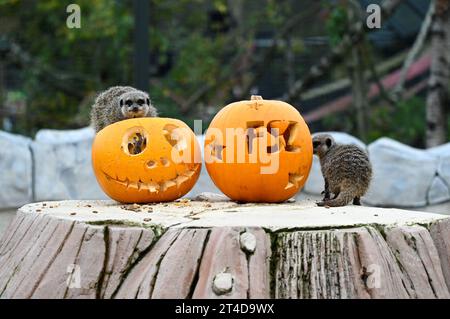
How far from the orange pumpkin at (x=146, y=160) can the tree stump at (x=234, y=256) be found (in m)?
0.40

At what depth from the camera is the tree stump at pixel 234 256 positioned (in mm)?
2783

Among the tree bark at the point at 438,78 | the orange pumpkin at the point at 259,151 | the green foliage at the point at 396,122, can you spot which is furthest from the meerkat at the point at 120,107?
the green foliage at the point at 396,122

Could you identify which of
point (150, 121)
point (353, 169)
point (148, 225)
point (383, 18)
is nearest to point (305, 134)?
point (353, 169)

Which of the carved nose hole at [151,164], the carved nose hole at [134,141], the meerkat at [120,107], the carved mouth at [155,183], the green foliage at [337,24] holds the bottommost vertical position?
the carved mouth at [155,183]

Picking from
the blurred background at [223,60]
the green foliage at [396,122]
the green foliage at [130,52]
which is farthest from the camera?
the green foliage at [130,52]

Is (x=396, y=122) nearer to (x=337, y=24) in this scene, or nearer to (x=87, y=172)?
(x=337, y=24)

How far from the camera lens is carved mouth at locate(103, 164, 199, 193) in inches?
140

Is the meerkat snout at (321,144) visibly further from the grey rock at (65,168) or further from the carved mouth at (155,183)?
the grey rock at (65,168)

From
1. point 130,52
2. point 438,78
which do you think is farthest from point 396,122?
point 130,52

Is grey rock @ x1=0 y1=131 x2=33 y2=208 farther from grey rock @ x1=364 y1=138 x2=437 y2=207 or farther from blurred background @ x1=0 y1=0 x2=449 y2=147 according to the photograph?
grey rock @ x1=364 y1=138 x2=437 y2=207

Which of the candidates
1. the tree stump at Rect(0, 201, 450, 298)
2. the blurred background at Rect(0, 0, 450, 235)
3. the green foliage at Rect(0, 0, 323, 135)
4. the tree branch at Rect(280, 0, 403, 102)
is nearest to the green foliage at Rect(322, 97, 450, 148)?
the blurred background at Rect(0, 0, 450, 235)

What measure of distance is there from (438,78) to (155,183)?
454 centimetres
